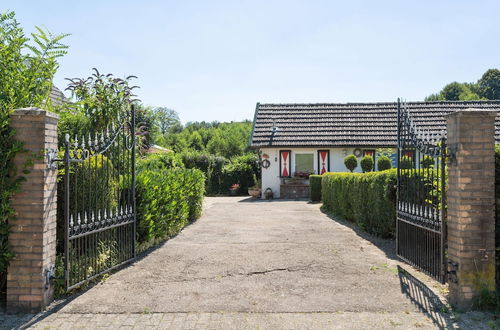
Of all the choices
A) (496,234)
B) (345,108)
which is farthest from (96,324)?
(345,108)

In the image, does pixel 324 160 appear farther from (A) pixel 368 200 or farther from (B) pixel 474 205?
(B) pixel 474 205

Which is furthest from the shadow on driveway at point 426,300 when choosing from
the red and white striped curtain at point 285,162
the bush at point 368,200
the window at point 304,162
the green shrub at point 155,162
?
the window at point 304,162

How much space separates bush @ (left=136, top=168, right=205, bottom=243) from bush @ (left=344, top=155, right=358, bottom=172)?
36.8ft

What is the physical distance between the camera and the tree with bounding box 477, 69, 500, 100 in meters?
56.2

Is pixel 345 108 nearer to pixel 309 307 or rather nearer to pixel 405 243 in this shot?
pixel 405 243

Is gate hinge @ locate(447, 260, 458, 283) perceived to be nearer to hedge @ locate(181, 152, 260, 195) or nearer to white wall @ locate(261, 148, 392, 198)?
white wall @ locate(261, 148, 392, 198)

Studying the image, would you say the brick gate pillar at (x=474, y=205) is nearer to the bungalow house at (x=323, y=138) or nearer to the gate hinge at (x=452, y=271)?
the gate hinge at (x=452, y=271)

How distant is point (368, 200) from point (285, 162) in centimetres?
1354

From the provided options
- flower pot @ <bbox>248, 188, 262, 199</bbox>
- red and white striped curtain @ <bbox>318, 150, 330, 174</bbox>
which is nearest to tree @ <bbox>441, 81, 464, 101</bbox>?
red and white striped curtain @ <bbox>318, 150, 330, 174</bbox>

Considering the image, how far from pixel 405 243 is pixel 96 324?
4.86 m

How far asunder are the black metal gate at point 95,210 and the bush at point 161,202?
0.38 meters

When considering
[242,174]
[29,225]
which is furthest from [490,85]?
[29,225]

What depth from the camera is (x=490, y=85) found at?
57.3m

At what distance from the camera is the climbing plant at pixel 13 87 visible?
498 centimetres
